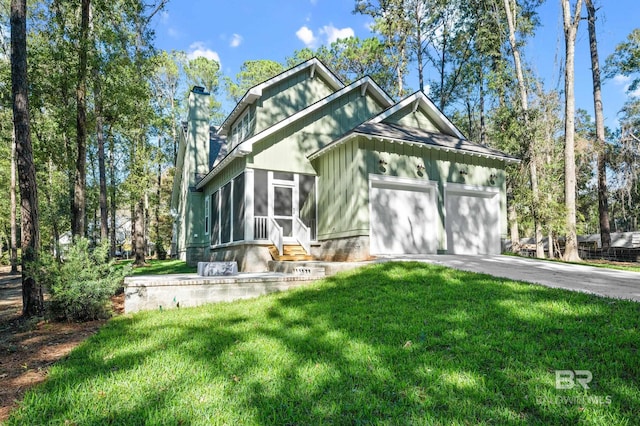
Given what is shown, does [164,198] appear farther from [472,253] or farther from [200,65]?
[472,253]

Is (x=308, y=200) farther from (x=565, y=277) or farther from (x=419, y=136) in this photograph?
(x=565, y=277)

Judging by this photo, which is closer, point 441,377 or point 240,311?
point 441,377

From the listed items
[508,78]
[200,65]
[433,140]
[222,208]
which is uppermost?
[200,65]

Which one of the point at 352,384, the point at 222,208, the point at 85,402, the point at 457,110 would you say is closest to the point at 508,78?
the point at 457,110

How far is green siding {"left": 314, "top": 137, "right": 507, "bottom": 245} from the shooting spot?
10.1 m

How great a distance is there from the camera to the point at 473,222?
38.6 feet

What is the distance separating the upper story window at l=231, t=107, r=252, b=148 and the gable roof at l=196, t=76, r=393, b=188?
1.97m

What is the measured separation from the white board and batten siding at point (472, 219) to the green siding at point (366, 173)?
0.23 metres

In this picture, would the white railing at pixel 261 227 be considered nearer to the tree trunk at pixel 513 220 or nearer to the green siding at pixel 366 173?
the green siding at pixel 366 173

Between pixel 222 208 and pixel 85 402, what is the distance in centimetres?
1152

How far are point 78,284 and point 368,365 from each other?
4942 mm

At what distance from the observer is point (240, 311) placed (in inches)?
235

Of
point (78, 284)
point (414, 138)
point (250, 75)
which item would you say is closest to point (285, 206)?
point (414, 138)

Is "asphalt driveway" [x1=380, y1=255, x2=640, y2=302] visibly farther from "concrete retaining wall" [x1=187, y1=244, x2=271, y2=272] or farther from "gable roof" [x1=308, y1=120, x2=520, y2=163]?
"concrete retaining wall" [x1=187, y1=244, x2=271, y2=272]
